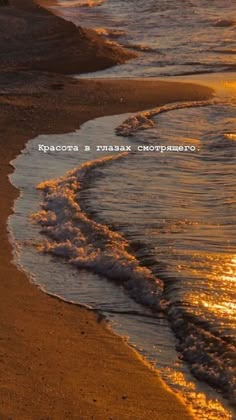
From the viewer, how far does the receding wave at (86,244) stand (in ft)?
26.1

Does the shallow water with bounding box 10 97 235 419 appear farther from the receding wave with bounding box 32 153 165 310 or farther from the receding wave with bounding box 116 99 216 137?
the receding wave with bounding box 116 99 216 137

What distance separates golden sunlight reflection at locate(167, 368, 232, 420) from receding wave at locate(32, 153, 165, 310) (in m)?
1.24

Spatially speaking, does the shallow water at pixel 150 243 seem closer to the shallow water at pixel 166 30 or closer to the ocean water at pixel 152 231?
the ocean water at pixel 152 231

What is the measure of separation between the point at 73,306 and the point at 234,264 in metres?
1.72

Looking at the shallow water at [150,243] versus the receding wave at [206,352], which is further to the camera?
the shallow water at [150,243]

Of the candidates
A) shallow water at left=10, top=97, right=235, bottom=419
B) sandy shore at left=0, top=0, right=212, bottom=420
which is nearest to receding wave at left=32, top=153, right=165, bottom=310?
shallow water at left=10, top=97, right=235, bottom=419

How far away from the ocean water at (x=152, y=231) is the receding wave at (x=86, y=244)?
0.6 inches

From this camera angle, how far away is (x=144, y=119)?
15.0m

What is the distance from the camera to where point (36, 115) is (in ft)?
49.5

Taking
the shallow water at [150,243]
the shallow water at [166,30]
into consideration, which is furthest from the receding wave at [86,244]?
the shallow water at [166,30]

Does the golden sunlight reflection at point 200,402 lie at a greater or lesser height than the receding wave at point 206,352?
lesser

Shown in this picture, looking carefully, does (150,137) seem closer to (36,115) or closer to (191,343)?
(36,115)

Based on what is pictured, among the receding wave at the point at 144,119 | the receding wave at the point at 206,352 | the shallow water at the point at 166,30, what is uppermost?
the shallow water at the point at 166,30

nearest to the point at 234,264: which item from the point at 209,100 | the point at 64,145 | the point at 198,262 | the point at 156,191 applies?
the point at 198,262
